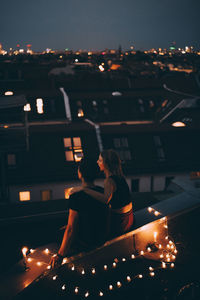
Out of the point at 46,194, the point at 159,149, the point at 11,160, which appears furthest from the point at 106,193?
the point at 159,149

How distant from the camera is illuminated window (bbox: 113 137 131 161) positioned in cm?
2025

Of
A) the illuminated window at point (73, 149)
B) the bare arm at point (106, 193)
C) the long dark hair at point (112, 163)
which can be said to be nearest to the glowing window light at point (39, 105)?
the illuminated window at point (73, 149)

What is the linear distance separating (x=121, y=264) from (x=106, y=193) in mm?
1664

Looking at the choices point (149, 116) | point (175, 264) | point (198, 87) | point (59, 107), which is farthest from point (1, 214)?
point (198, 87)

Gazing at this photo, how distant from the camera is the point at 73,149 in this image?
65.0 ft

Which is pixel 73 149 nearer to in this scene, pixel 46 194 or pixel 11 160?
pixel 46 194

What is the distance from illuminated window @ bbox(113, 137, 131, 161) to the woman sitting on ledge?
1482 centimetres

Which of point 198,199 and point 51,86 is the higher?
point 51,86

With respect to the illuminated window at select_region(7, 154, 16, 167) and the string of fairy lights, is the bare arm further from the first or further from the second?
the illuminated window at select_region(7, 154, 16, 167)

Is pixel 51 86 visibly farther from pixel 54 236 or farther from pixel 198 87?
pixel 54 236

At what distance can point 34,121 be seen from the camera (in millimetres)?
29656

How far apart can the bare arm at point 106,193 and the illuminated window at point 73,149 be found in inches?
566

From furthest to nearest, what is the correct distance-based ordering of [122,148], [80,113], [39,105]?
[80,113] < [39,105] < [122,148]

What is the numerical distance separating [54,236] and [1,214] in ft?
11.3
